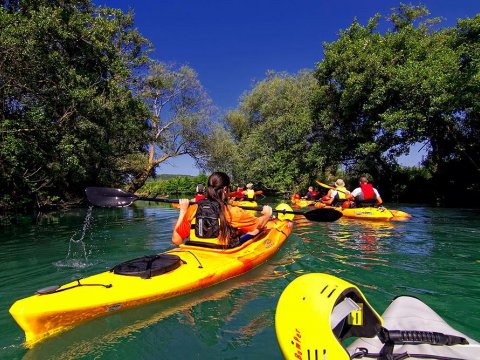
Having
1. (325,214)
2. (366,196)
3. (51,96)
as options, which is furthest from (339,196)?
(51,96)

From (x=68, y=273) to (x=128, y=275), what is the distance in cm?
181

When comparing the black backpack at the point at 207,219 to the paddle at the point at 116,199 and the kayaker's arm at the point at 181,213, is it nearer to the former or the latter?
the kayaker's arm at the point at 181,213

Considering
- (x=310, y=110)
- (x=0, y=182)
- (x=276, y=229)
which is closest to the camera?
(x=276, y=229)

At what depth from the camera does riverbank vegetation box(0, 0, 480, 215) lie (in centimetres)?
898

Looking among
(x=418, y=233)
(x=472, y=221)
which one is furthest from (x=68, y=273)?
(x=472, y=221)

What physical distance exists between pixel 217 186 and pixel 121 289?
1650 millimetres

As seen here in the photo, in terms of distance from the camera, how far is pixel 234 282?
4.38 meters

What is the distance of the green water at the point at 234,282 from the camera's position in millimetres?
2824

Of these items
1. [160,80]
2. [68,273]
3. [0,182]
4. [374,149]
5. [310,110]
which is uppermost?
[160,80]

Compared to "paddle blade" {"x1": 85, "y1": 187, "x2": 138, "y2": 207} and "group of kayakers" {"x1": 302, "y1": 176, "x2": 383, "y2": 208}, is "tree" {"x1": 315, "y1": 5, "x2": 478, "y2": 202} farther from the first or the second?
"paddle blade" {"x1": 85, "y1": 187, "x2": 138, "y2": 207}

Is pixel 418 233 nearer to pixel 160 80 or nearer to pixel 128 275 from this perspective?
pixel 128 275

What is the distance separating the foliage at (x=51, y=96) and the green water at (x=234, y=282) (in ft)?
5.99

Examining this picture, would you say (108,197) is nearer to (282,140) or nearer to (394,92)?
(394,92)

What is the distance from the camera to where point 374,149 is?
15.7 metres
